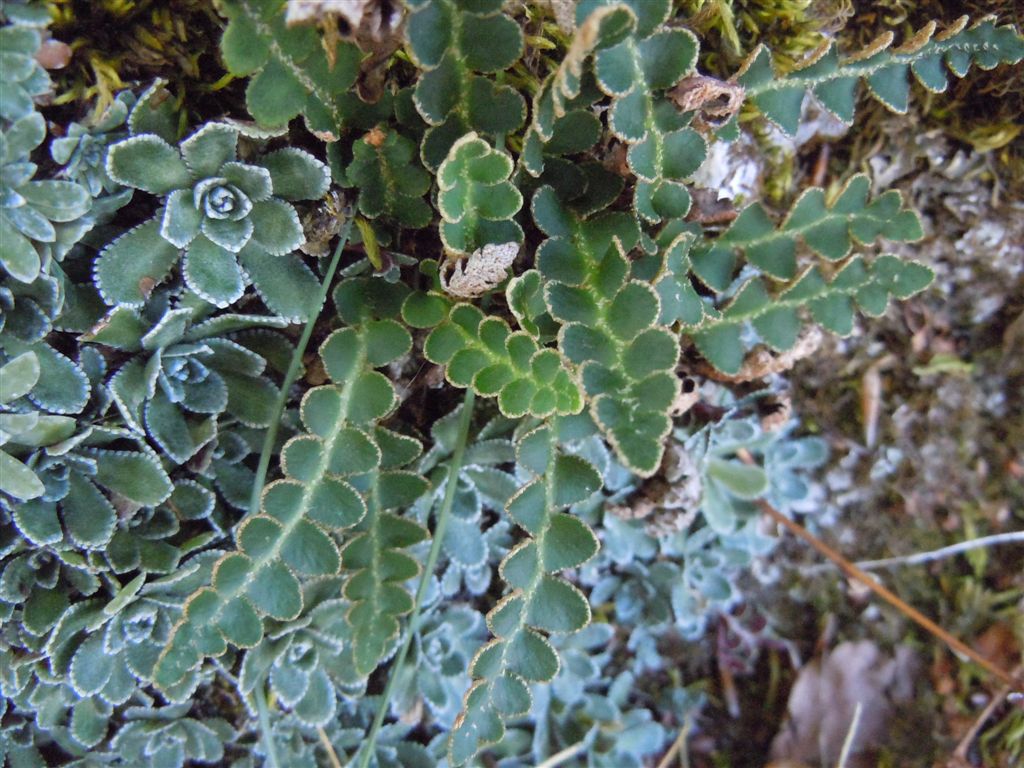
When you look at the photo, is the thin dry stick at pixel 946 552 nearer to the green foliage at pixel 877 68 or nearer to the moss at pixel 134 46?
the green foliage at pixel 877 68

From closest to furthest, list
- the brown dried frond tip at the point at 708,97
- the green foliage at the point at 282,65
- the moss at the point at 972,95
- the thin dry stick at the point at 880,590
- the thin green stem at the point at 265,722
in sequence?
the green foliage at the point at 282,65 < the brown dried frond tip at the point at 708,97 < the thin green stem at the point at 265,722 < the moss at the point at 972,95 < the thin dry stick at the point at 880,590

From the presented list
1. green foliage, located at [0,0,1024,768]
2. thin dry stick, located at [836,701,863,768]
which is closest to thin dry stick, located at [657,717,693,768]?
thin dry stick, located at [836,701,863,768]

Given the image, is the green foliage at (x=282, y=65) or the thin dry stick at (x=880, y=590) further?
the thin dry stick at (x=880, y=590)

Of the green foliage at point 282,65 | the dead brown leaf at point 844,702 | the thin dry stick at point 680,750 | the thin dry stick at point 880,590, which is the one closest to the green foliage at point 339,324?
the green foliage at point 282,65

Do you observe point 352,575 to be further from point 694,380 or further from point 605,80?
point 605,80

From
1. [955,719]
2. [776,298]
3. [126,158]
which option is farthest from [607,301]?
[955,719]

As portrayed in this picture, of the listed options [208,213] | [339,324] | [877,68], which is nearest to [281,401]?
[339,324]

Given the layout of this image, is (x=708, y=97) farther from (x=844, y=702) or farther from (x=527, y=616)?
(x=844, y=702)

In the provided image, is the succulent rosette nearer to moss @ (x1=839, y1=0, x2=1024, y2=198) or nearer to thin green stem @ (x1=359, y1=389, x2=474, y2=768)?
thin green stem @ (x1=359, y1=389, x2=474, y2=768)
